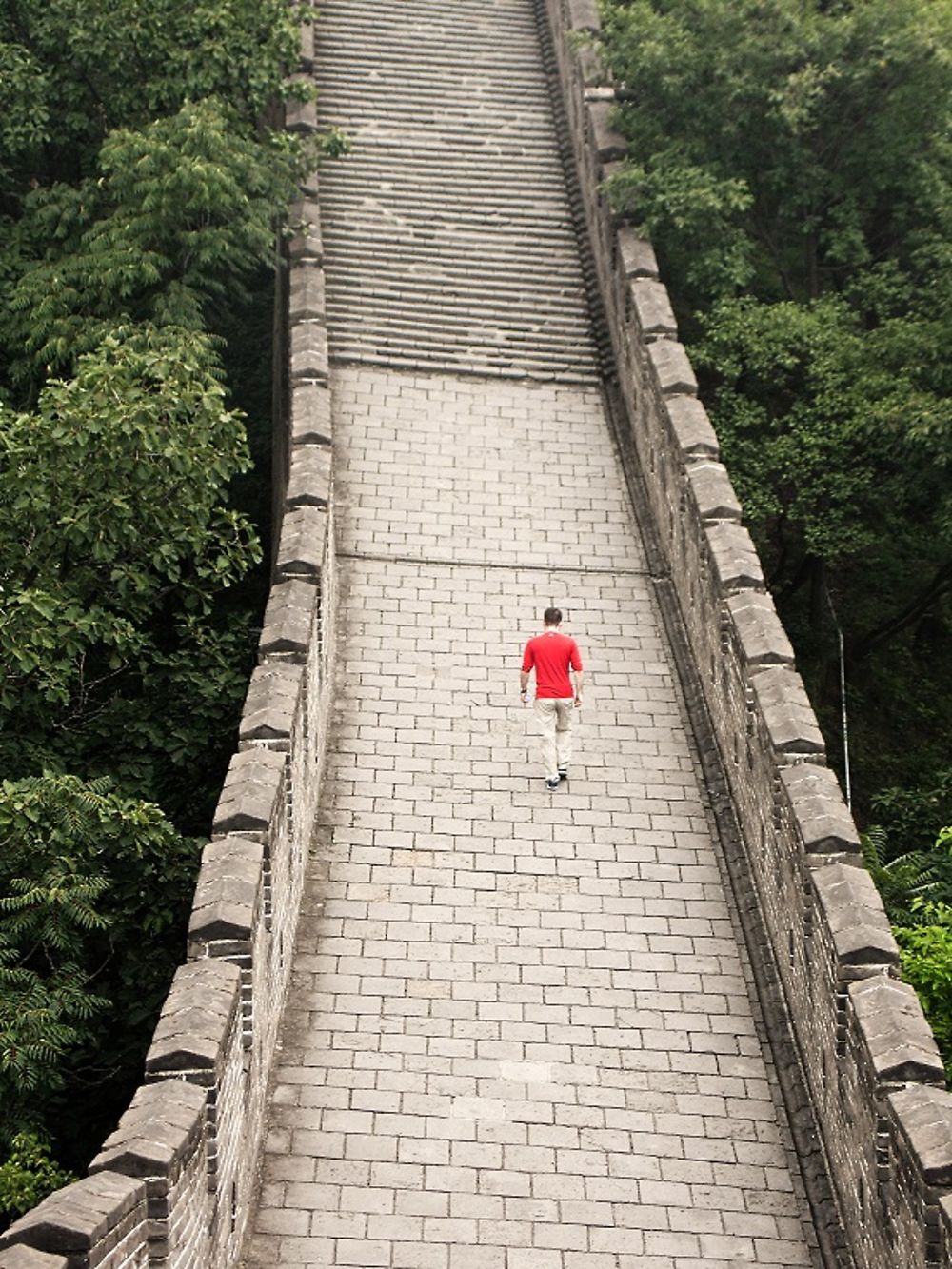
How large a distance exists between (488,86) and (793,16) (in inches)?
207

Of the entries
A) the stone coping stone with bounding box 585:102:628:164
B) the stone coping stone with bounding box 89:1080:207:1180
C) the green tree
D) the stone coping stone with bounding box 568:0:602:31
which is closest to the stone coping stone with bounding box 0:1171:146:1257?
the stone coping stone with bounding box 89:1080:207:1180

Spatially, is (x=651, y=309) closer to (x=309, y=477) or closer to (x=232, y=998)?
(x=309, y=477)

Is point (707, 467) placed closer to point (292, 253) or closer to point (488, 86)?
point (292, 253)

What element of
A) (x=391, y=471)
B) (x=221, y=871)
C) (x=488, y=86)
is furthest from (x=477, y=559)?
(x=488, y=86)

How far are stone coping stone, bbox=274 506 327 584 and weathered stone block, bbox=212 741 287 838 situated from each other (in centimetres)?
246

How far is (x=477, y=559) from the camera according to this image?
17453 mm

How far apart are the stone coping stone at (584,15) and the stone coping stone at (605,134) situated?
152cm

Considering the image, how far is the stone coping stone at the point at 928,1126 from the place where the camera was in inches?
382

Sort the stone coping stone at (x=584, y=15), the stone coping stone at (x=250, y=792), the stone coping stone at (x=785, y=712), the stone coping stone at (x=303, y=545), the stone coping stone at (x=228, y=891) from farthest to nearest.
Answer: the stone coping stone at (x=584, y=15), the stone coping stone at (x=303, y=545), the stone coping stone at (x=785, y=712), the stone coping stone at (x=250, y=792), the stone coping stone at (x=228, y=891)

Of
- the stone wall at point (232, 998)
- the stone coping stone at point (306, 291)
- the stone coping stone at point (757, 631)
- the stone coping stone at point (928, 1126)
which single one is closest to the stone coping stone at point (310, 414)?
the stone wall at point (232, 998)

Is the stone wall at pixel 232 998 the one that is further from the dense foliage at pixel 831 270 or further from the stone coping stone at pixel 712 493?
the dense foliage at pixel 831 270

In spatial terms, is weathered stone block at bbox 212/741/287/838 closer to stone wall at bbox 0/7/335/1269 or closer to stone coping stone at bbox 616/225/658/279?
stone wall at bbox 0/7/335/1269

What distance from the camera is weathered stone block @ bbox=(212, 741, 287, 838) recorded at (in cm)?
1205

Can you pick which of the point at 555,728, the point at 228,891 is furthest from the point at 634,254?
the point at 228,891
